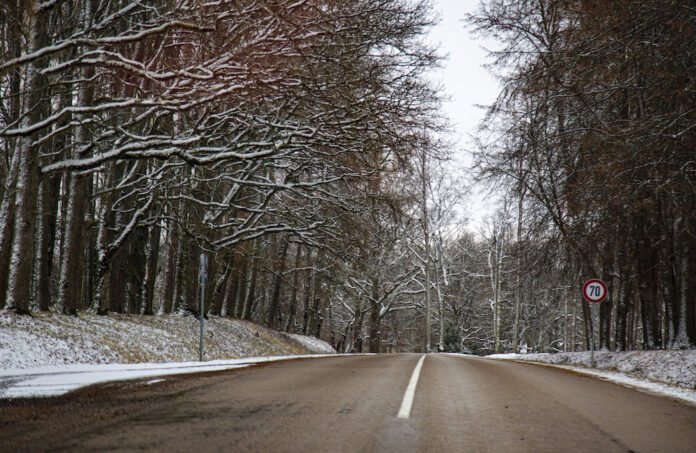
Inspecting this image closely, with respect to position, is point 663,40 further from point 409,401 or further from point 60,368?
point 60,368

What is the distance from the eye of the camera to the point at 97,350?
12258 millimetres

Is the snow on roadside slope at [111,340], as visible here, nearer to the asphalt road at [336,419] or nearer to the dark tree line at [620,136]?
the asphalt road at [336,419]

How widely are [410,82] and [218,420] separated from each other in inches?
472

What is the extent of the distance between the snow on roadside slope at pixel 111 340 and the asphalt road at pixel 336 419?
4.06 metres

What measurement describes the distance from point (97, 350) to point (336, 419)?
8.80 metres

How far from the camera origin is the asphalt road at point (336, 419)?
14.7ft

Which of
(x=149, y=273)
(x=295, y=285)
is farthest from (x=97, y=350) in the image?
(x=295, y=285)

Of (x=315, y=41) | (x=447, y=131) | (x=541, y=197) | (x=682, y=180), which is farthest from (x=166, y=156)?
(x=541, y=197)

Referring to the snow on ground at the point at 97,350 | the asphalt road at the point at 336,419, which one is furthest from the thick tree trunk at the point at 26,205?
the asphalt road at the point at 336,419

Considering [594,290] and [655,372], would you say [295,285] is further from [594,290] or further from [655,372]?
[655,372]

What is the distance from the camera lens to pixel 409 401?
6719 millimetres

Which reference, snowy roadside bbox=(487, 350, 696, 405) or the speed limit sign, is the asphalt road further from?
the speed limit sign

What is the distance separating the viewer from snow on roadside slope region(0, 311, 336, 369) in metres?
10.5

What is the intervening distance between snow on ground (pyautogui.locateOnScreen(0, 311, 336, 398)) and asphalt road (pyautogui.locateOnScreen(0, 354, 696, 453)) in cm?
142
